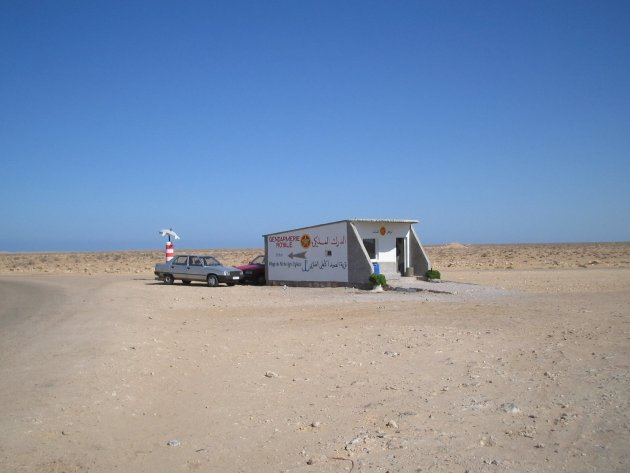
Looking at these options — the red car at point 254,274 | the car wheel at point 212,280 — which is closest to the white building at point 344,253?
the red car at point 254,274

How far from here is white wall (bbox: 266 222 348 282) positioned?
25.5m

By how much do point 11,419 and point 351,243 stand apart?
19314 millimetres

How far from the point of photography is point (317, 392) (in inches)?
308

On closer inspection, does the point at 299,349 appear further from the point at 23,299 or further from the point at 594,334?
the point at 23,299

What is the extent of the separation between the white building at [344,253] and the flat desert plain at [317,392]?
384 inches

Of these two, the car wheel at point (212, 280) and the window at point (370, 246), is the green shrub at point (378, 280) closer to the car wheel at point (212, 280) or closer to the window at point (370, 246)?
the window at point (370, 246)

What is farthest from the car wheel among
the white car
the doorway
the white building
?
the doorway

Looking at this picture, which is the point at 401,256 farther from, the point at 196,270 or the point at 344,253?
the point at 196,270

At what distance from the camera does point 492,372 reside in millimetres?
8617

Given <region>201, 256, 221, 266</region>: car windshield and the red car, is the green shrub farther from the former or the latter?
<region>201, 256, 221, 266</region>: car windshield

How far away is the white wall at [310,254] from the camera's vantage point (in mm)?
25531

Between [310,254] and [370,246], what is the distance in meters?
2.84

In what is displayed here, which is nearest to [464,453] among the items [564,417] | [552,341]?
[564,417]

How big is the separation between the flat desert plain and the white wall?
1029cm
